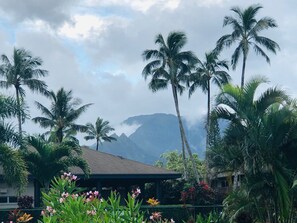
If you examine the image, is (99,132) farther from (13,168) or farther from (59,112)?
(13,168)

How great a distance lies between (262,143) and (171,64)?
30573mm

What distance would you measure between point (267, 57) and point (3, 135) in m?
30.0

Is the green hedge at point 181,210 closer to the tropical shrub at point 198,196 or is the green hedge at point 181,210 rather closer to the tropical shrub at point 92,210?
the tropical shrub at point 198,196

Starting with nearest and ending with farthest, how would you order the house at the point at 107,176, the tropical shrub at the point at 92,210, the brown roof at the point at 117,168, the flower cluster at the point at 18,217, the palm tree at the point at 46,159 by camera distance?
the tropical shrub at the point at 92,210 → the flower cluster at the point at 18,217 → the palm tree at the point at 46,159 → the house at the point at 107,176 → the brown roof at the point at 117,168

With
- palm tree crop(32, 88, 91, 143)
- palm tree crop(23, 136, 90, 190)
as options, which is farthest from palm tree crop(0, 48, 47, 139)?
palm tree crop(23, 136, 90, 190)

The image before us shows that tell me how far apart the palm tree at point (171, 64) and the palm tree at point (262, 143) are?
28866mm

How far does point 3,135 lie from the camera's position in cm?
2236

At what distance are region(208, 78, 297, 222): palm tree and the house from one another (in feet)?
47.9

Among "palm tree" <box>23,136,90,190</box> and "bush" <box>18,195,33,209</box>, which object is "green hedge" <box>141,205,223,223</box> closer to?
"palm tree" <box>23,136,90,190</box>

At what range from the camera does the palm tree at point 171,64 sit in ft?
153

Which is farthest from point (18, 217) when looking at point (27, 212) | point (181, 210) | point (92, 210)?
point (181, 210)

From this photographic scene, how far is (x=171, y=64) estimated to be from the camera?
46.4 metres

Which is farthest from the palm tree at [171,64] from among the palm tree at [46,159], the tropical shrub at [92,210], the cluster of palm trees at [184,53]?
the tropical shrub at [92,210]

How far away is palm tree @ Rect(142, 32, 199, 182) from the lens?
4653 centimetres
